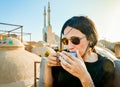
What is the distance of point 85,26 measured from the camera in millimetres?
1968

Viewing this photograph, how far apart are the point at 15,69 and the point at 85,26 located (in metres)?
8.78

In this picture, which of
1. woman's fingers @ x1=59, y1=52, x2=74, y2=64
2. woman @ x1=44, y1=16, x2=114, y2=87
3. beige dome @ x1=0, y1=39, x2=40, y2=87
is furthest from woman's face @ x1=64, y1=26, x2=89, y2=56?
beige dome @ x1=0, y1=39, x2=40, y2=87

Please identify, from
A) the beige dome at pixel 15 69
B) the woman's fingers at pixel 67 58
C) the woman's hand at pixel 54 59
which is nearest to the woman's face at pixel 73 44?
the woman's hand at pixel 54 59

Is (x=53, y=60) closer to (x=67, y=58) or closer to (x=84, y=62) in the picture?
(x=67, y=58)

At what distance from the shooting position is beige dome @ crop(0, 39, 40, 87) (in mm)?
9797

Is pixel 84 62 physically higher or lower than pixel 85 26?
lower

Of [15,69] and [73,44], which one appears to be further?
[15,69]

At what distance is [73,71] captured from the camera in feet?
5.29

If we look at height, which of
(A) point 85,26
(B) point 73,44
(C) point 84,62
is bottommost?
(C) point 84,62

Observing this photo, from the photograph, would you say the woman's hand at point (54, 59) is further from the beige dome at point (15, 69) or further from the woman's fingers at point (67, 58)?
the beige dome at point (15, 69)

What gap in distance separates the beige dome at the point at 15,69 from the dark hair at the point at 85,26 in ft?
27.6

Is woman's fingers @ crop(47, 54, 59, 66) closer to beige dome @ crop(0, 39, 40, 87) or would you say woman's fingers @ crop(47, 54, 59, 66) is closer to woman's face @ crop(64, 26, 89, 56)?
woman's face @ crop(64, 26, 89, 56)

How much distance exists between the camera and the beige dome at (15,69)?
9.80m

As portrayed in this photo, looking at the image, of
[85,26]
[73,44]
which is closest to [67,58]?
[73,44]
